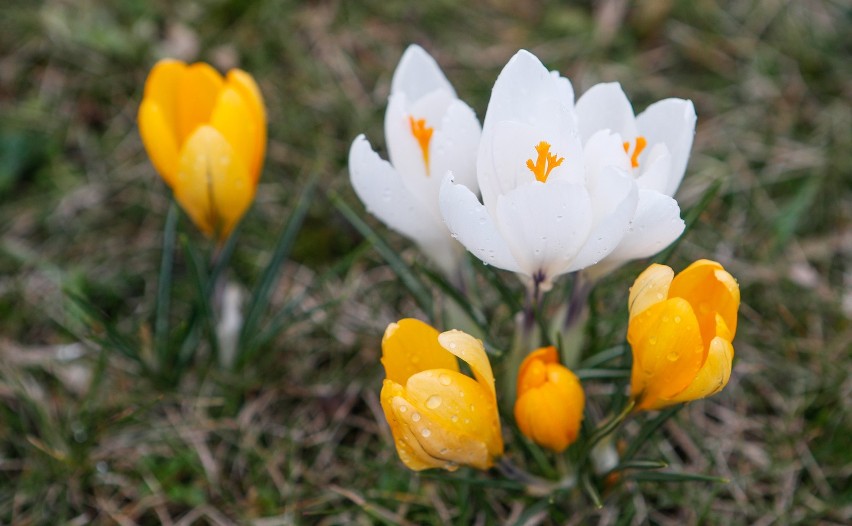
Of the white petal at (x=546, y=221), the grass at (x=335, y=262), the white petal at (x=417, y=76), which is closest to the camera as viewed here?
the white petal at (x=546, y=221)

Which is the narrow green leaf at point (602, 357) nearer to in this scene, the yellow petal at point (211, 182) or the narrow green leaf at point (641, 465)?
the narrow green leaf at point (641, 465)

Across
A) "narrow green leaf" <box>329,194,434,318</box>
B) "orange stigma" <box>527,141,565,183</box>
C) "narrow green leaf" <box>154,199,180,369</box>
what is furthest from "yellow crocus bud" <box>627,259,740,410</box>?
"narrow green leaf" <box>154,199,180,369</box>

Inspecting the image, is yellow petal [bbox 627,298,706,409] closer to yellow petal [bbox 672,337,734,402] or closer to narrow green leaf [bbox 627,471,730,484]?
yellow petal [bbox 672,337,734,402]

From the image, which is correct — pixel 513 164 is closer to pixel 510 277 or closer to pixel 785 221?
pixel 510 277

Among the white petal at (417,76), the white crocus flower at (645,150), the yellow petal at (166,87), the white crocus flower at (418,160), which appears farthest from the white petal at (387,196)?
the yellow petal at (166,87)

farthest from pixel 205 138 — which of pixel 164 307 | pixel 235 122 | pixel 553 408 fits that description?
pixel 553 408

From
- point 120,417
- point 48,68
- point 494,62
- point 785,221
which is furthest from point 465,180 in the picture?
point 48,68
